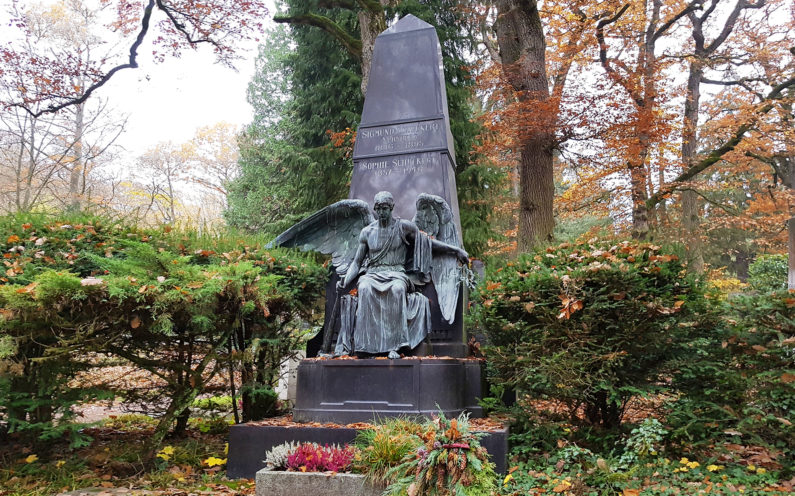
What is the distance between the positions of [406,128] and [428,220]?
5.75 ft

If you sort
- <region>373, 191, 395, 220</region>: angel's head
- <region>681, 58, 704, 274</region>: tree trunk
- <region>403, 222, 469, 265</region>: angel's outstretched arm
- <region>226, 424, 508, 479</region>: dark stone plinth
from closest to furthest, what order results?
1. <region>226, 424, 508, 479</region>: dark stone plinth
2. <region>373, 191, 395, 220</region>: angel's head
3. <region>403, 222, 469, 265</region>: angel's outstretched arm
4. <region>681, 58, 704, 274</region>: tree trunk

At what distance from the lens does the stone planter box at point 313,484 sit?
4480 mm

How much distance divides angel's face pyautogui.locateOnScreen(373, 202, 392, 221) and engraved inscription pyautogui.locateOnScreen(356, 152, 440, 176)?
154cm

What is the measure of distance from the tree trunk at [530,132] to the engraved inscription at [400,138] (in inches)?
199

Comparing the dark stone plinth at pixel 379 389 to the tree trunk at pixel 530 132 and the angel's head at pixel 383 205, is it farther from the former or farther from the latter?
the tree trunk at pixel 530 132

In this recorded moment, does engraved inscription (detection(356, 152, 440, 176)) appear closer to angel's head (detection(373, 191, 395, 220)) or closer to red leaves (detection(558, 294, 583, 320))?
angel's head (detection(373, 191, 395, 220))

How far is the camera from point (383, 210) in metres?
6.64

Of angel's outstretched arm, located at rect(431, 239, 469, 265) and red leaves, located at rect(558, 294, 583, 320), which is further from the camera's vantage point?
angel's outstretched arm, located at rect(431, 239, 469, 265)

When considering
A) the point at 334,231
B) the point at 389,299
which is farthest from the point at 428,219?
the point at 389,299

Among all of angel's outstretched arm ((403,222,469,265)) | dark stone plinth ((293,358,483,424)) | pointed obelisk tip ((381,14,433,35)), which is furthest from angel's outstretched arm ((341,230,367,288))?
pointed obelisk tip ((381,14,433,35))

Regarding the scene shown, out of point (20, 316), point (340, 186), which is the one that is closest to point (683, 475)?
point (20, 316)

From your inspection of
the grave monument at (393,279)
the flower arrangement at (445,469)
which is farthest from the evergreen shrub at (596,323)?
the flower arrangement at (445,469)

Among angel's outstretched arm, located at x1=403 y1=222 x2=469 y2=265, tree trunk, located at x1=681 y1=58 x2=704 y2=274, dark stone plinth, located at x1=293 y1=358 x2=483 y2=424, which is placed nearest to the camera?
dark stone plinth, located at x1=293 y1=358 x2=483 y2=424

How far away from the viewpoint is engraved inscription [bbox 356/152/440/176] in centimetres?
803
